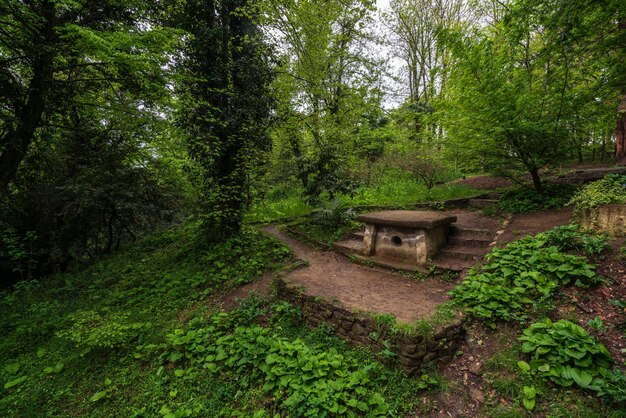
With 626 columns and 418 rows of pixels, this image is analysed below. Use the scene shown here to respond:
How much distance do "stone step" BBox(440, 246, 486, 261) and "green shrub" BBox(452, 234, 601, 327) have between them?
0.81m

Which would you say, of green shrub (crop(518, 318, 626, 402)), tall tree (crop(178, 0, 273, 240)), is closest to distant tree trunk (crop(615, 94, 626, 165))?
green shrub (crop(518, 318, 626, 402))

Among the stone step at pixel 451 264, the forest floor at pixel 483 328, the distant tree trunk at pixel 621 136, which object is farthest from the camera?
the distant tree trunk at pixel 621 136

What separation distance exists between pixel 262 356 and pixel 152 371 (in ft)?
5.73

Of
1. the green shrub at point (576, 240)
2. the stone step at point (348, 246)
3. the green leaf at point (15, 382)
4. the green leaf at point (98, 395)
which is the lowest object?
the green leaf at point (15, 382)

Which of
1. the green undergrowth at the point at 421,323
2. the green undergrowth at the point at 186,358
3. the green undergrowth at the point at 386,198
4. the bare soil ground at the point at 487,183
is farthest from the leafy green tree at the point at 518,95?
the green undergrowth at the point at 186,358

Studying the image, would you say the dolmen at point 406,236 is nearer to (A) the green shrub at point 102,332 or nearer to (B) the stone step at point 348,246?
(B) the stone step at point 348,246

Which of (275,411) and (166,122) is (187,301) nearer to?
(275,411)

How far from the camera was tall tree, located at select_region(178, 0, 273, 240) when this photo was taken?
20.2 ft

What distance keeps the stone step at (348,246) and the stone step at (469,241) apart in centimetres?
201

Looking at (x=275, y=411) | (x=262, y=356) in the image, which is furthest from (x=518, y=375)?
(x=262, y=356)

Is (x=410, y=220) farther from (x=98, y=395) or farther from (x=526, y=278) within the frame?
(x=98, y=395)

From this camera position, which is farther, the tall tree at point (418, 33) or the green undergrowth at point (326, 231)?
the tall tree at point (418, 33)

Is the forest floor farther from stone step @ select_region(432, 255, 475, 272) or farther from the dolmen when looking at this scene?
the dolmen

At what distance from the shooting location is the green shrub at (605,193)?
12.7 feet
